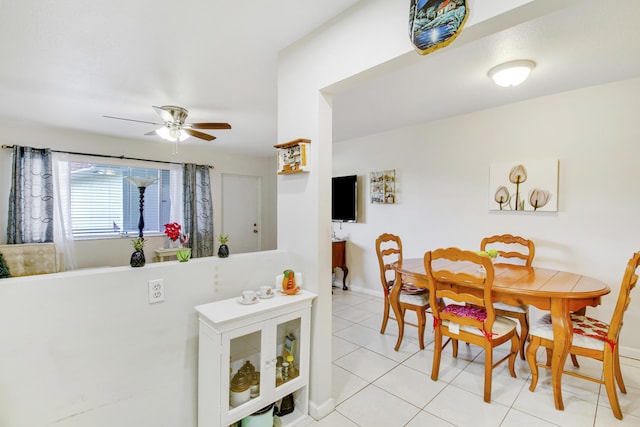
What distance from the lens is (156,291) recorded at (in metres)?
1.46

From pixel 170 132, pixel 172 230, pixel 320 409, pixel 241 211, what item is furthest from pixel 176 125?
pixel 241 211

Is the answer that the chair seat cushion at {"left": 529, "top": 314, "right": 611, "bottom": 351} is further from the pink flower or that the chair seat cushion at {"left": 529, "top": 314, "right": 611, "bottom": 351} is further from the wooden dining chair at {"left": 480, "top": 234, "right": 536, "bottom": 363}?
the pink flower

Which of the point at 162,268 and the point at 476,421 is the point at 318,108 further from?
the point at 476,421

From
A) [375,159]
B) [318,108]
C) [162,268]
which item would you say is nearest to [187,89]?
[318,108]

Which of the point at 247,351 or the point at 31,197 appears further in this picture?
the point at 31,197

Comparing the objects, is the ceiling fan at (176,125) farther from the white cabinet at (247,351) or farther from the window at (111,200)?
the white cabinet at (247,351)

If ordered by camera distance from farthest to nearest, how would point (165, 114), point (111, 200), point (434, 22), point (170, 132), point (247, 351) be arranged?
1. point (111, 200)
2. point (170, 132)
3. point (165, 114)
4. point (247, 351)
5. point (434, 22)

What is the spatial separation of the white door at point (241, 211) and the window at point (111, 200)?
1.07 meters

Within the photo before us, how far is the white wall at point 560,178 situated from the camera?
246cm

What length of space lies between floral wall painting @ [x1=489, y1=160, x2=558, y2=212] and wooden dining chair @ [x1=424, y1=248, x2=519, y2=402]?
1109 millimetres

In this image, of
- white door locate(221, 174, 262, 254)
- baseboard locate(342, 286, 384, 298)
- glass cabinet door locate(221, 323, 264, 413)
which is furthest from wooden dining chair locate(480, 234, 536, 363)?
white door locate(221, 174, 262, 254)

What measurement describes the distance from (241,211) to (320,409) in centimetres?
475

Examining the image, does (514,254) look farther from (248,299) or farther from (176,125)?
(176,125)

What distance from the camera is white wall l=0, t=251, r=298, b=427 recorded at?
118 cm
